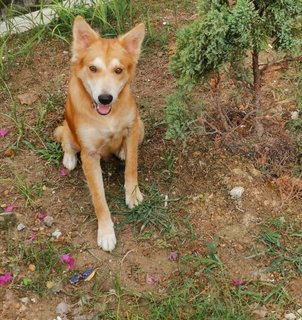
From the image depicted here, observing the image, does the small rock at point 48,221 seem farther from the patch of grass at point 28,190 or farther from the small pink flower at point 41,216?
the patch of grass at point 28,190

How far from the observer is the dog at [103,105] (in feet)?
12.0

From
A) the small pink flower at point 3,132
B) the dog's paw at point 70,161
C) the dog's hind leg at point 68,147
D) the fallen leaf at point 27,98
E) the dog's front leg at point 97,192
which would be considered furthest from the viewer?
the fallen leaf at point 27,98

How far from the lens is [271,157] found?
430cm

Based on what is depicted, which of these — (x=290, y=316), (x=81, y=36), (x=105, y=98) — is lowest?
(x=290, y=316)

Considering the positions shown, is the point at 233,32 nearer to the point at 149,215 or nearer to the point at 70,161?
the point at 149,215

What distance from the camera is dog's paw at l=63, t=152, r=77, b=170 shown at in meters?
4.39

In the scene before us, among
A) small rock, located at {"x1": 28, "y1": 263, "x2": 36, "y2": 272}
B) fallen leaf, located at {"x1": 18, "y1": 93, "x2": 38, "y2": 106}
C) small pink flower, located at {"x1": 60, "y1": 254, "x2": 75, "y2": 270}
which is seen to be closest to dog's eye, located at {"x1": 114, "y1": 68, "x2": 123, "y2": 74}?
small pink flower, located at {"x1": 60, "y1": 254, "x2": 75, "y2": 270}

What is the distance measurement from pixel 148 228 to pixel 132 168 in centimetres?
44

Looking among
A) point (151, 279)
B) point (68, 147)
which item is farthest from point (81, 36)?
point (151, 279)

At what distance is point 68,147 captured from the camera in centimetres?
434

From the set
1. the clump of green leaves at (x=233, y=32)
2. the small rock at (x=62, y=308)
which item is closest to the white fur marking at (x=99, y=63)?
the clump of green leaves at (x=233, y=32)

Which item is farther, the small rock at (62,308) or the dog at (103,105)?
the dog at (103,105)

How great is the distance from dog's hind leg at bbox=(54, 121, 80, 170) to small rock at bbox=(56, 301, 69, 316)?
121 cm

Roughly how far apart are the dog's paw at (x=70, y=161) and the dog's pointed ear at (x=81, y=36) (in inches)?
→ 35.0
